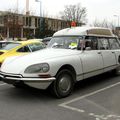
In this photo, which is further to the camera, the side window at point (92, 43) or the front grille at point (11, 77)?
the side window at point (92, 43)

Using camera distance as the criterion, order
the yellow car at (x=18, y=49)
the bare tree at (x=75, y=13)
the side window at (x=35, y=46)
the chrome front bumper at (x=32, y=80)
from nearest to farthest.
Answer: the chrome front bumper at (x=32, y=80), the yellow car at (x=18, y=49), the side window at (x=35, y=46), the bare tree at (x=75, y=13)

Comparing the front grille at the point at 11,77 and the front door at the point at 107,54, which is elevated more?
the front door at the point at 107,54

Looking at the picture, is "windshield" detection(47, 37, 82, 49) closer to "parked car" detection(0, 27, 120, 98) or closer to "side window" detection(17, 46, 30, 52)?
"parked car" detection(0, 27, 120, 98)

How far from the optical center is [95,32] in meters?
8.80

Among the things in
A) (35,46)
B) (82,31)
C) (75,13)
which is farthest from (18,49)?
(75,13)

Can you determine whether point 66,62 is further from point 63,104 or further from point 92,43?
point 92,43

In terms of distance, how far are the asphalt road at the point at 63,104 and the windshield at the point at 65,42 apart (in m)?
1.30

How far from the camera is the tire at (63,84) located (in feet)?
22.0

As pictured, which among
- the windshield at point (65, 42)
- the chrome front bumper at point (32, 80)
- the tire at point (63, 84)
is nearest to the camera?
the chrome front bumper at point (32, 80)

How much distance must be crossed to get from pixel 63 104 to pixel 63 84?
0.74 m

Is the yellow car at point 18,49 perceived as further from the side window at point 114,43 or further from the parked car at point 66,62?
the side window at point 114,43

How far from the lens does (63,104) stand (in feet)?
20.7

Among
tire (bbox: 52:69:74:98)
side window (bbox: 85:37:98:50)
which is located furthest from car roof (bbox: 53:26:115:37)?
tire (bbox: 52:69:74:98)

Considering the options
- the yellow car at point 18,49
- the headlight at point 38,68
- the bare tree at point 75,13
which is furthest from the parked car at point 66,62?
the bare tree at point 75,13
